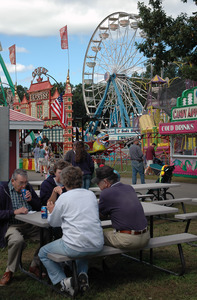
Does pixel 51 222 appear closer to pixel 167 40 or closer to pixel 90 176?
pixel 90 176

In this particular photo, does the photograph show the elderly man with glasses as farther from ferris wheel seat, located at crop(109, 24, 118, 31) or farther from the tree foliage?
ferris wheel seat, located at crop(109, 24, 118, 31)

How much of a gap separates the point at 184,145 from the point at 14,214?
1541 cm

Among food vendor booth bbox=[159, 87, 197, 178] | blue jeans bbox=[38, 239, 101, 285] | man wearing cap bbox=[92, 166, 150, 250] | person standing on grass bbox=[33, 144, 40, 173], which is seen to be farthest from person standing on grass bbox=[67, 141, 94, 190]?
person standing on grass bbox=[33, 144, 40, 173]

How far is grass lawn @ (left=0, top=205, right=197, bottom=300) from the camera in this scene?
14.8ft

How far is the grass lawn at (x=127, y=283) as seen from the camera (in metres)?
4.52

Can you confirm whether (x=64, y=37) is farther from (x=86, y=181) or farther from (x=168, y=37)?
(x=86, y=181)

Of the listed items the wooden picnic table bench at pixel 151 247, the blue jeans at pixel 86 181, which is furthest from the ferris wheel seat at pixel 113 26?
the wooden picnic table bench at pixel 151 247

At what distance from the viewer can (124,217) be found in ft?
15.2

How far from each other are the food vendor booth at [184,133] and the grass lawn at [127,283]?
1259cm

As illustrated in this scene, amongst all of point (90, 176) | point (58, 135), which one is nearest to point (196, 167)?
point (90, 176)

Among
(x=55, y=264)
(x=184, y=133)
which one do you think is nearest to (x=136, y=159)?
(x=184, y=133)

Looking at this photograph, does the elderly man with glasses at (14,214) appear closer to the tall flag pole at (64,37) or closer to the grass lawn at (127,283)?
the grass lawn at (127,283)

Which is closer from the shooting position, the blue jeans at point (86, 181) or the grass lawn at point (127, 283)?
the grass lawn at point (127, 283)

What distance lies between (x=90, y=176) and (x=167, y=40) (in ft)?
16.8
